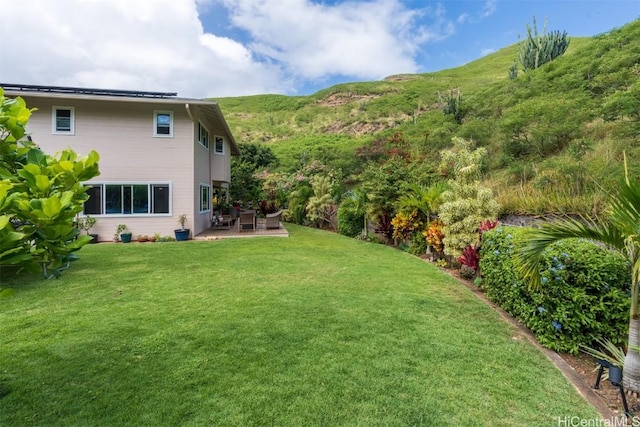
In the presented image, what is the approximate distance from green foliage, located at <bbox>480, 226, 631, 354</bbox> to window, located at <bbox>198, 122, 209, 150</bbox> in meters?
12.2

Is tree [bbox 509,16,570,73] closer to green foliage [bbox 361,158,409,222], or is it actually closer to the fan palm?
green foliage [bbox 361,158,409,222]

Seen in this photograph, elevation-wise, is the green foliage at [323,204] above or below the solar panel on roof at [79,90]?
below

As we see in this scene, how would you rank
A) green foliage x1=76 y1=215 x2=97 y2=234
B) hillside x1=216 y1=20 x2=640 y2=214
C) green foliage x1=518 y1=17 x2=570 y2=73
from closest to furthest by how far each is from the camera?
hillside x1=216 y1=20 x2=640 y2=214, green foliage x1=76 y1=215 x2=97 y2=234, green foliage x1=518 y1=17 x2=570 y2=73

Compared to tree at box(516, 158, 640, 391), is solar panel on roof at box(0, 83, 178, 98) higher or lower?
higher

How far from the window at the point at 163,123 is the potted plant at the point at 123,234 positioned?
141 inches

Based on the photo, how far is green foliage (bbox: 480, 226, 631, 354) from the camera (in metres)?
3.29

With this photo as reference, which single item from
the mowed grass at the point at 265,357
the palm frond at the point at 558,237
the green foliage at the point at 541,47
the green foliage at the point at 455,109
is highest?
the green foliage at the point at 541,47

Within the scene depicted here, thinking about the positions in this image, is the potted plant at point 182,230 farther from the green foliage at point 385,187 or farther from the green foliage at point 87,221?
the green foliage at point 385,187

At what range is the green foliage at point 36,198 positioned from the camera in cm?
156

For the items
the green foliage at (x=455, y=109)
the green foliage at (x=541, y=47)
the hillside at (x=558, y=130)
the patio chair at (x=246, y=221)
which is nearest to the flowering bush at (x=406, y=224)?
the hillside at (x=558, y=130)

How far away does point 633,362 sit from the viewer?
2848 millimetres

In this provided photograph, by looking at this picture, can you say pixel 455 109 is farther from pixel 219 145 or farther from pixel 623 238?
pixel 623 238

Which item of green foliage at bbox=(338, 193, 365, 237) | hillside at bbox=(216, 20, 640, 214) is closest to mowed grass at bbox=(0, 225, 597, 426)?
hillside at bbox=(216, 20, 640, 214)

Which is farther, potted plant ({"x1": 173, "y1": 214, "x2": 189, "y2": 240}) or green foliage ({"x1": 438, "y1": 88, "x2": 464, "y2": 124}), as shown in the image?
green foliage ({"x1": 438, "y1": 88, "x2": 464, "y2": 124})
